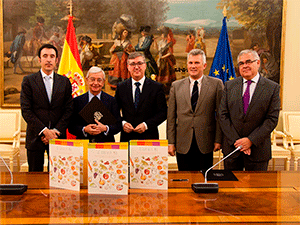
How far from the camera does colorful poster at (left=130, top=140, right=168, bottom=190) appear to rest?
6.40 feet

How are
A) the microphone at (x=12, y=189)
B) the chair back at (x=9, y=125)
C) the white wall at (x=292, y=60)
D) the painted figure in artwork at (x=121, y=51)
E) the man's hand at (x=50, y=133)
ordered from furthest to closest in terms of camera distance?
1. the white wall at (x=292, y=60)
2. the painted figure in artwork at (x=121, y=51)
3. the chair back at (x=9, y=125)
4. the man's hand at (x=50, y=133)
5. the microphone at (x=12, y=189)

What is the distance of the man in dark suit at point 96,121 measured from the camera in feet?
9.62

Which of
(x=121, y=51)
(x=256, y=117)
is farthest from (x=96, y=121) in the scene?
(x=121, y=51)

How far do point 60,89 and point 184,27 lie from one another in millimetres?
3325

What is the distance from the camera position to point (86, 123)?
3096mm

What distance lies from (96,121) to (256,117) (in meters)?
1.49

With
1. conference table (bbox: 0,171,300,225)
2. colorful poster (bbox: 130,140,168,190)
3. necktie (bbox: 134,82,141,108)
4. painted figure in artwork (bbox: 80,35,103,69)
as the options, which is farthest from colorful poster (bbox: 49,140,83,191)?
painted figure in artwork (bbox: 80,35,103,69)

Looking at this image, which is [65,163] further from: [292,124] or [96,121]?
[292,124]

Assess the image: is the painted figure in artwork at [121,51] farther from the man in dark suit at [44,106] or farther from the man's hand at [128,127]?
the man's hand at [128,127]

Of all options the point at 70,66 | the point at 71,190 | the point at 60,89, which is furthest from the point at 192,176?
the point at 70,66

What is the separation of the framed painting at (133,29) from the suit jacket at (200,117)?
267cm

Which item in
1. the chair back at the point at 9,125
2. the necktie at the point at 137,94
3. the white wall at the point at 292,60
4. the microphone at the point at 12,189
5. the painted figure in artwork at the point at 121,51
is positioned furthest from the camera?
the white wall at the point at 292,60

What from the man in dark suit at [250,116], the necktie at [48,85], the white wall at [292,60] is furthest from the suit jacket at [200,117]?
the white wall at [292,60]

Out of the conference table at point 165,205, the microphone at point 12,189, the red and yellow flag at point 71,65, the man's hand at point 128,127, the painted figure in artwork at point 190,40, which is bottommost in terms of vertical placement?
the conference table at point 165,205
